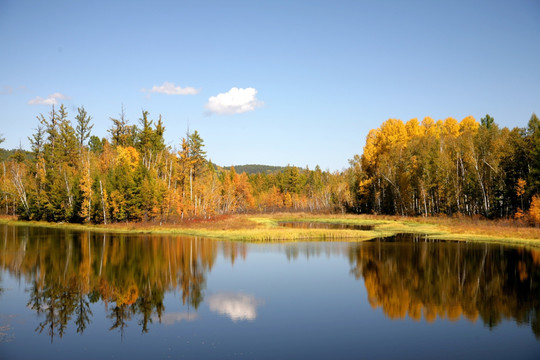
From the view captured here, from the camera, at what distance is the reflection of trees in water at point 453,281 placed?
62.7 ft

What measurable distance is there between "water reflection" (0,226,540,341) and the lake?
0.31 feet

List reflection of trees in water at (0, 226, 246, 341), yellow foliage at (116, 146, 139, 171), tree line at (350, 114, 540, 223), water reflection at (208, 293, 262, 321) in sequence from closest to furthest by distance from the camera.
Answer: water reflection at (208, 293, 262, 321), reflection of trees in water at (0, 226, 246, 341), tree line at (350, 114, 540, 223), yellow foliage at (116, 146, 139, 171)

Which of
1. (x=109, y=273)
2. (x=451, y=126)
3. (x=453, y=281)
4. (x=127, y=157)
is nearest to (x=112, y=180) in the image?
(x=127, y=157)

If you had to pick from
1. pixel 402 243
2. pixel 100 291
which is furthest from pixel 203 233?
pixel 100 291

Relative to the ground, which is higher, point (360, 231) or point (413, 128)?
point (413, 128)

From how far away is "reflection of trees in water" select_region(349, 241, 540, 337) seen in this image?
19125 mm

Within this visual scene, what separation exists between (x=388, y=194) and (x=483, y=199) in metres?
19.3

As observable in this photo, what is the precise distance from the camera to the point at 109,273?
26.9 m

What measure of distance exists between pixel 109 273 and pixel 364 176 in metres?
60.3

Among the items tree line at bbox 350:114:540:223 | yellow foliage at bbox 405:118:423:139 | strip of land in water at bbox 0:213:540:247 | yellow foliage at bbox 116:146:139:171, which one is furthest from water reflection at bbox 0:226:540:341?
yellow foliage at bbox 405:118:423:139

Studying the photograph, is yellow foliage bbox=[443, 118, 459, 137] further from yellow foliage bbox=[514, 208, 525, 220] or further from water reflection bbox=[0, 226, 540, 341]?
water reflection bbox=[0, 226, 540, 341]

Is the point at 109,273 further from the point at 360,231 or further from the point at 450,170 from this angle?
the point at 450,170

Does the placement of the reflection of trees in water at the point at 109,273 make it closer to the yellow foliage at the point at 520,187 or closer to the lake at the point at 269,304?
the lake at the point at 269,304

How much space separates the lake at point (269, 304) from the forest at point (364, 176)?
76.0ft
